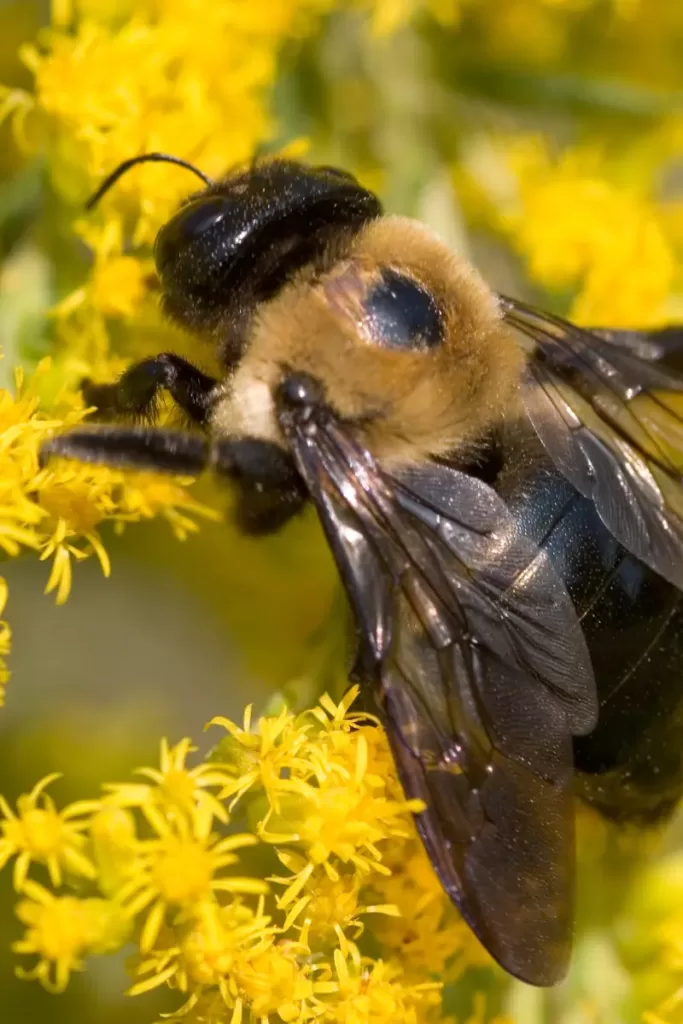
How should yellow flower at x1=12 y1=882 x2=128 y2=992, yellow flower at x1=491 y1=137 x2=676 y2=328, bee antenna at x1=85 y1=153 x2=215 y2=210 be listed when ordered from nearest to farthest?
1. yellow flower at x1=12 y1=882 x2=128 y2=992
2. bee antenna at x1=85 y1=153 x2=215 y2=210
3. yellow flower at x1=491 y1=137 x2=676 y2=328

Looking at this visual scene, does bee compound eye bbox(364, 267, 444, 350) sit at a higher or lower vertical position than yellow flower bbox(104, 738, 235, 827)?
higher

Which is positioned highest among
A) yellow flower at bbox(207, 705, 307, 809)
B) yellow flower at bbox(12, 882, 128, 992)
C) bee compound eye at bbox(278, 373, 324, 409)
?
bee compound eye at bbox(278, 373, 324, 409)

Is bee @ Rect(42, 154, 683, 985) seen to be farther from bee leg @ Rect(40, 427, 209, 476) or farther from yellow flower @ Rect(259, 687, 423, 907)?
yellow flower @ Rect(259, 687, 423, 907)

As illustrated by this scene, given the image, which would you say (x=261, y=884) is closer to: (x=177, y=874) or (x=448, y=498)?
(x=177, y=874)

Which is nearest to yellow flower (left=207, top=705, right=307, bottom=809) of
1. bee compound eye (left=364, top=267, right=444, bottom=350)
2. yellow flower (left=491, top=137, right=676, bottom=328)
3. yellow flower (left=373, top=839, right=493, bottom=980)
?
yellow flower (left=373, top=839, right=493, bottom=980)

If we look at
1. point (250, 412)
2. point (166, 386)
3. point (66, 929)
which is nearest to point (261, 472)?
point (250, 412)

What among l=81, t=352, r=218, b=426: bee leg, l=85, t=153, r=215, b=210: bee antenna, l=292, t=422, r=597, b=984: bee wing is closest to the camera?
l=292, t=422, r=597, b=984: bee wing
